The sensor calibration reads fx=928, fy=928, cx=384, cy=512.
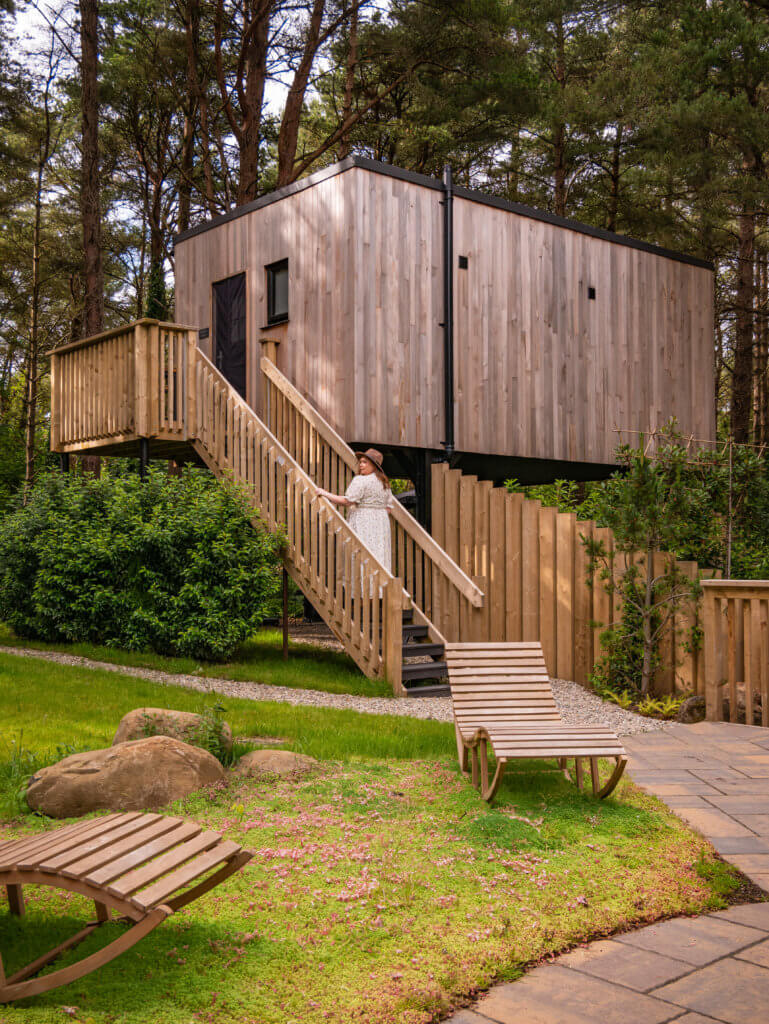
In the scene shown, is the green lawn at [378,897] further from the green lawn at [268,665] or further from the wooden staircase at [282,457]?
the wooden staircase at [282,457]

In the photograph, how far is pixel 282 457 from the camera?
35.8 feet

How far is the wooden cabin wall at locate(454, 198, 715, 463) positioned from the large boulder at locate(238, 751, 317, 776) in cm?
751

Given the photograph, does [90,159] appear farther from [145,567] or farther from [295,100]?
[145,567]

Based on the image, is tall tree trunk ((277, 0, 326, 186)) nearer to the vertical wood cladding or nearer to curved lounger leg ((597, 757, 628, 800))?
the vertical wood cladding

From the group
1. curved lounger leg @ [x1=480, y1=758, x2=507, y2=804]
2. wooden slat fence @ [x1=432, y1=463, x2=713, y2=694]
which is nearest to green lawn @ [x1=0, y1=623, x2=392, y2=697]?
wooden slat fence @ [x1=432, y1=463, x2=713, y2=694]

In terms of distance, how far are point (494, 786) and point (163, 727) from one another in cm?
218

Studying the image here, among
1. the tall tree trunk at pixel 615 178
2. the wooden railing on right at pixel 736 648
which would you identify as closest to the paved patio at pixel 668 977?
the wooden railing on right at pixel 736 648

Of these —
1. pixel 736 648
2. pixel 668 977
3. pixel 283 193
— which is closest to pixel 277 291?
pixel 283 193

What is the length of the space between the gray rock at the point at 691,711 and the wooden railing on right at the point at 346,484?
2.23 meters

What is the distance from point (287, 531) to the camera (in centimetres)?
1082

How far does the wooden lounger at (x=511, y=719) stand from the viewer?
4.98 meters

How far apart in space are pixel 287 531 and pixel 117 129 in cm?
1798

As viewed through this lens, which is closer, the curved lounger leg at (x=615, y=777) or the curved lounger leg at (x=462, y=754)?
the curved lounger leg at (x=615, y=777)

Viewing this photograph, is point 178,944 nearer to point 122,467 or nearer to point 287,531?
point 287,531
